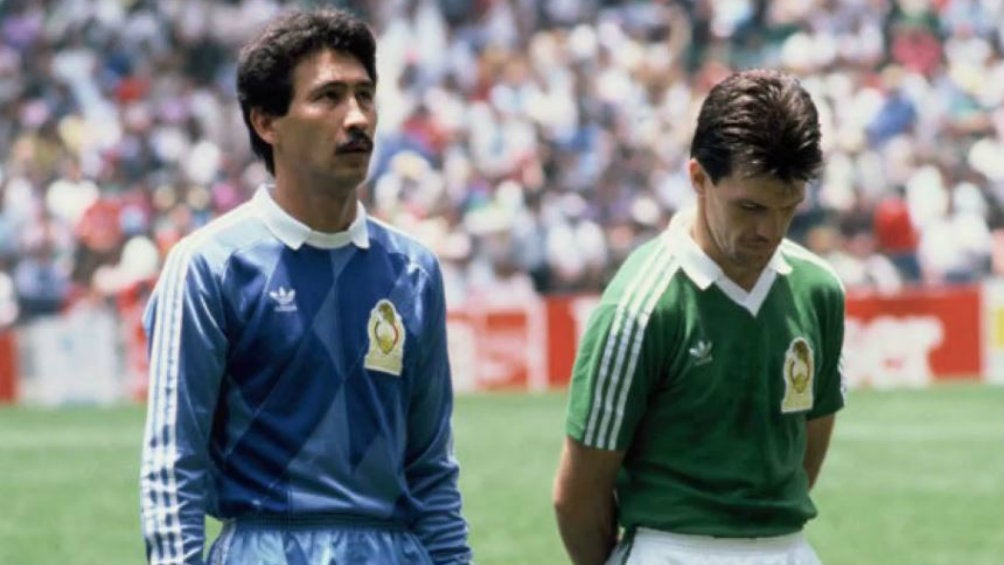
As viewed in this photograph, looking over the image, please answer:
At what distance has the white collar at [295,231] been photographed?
5.10m

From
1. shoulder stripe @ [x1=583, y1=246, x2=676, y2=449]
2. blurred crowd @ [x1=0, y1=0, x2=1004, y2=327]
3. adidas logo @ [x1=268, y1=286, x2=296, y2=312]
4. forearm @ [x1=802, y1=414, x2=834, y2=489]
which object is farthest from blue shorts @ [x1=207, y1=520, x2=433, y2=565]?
blurred crowd @ [x1=0, y1=0, x2=1004, y2=327]

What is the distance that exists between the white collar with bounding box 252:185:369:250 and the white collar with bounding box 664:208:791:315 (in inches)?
27.0

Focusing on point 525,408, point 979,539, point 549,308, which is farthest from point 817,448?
point 549,308

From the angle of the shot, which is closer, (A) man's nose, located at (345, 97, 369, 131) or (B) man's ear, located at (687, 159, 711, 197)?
(A) man's nose, located at (345, 97, 369, 131)

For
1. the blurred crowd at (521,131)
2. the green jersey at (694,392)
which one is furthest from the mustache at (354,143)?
the blurred crowd at (521,131)

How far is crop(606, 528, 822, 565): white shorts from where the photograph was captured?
5336mm

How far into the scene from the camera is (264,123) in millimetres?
5098

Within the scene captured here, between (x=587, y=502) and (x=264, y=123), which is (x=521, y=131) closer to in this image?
(x=587, y=502)

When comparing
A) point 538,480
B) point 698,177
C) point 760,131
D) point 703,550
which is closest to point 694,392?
point 703,550

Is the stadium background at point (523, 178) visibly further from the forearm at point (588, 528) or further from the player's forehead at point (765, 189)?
the player's forehead at point (765, 189)

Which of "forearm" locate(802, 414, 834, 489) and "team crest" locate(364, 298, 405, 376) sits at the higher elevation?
"team crest" locate(364, 298, 405, 376)

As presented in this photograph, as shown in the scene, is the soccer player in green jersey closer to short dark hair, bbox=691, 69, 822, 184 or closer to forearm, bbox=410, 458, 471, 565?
short dark hair, bbox=691, 69, 822, 184

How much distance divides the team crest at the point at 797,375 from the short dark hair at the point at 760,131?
437 millimetres

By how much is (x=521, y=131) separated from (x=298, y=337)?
20519mm
